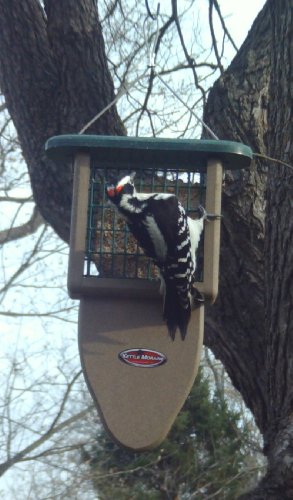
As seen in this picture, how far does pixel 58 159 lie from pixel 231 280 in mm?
1116

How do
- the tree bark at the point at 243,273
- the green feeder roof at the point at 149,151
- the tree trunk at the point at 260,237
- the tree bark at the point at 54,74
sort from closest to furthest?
the green feeder roof at the point at 149,151, the tree trunk at the point at 260,237, the tree bark at the point at 243,273, the tree bark at the point at 54,74

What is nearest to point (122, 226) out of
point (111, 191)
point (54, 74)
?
point (111, 191)

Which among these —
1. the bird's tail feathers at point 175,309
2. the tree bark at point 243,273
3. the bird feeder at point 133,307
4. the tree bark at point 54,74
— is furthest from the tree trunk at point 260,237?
the tree bark at point 54,74

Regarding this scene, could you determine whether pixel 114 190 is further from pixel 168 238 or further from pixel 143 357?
pixel 143 357

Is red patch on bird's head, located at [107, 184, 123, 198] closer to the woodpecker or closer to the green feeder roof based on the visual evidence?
the woodpecker

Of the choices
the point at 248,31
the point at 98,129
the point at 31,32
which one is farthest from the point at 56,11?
the point at 248,31

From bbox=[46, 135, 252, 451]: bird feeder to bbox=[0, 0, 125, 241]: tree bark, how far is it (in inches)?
46.5

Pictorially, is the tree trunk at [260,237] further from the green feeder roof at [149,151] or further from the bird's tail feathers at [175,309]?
the bird's tail feathers at [175,309]

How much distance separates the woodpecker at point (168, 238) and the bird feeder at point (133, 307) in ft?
0.21

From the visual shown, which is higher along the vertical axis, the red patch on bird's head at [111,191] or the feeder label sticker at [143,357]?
the red patch on bird's head at [111,191]

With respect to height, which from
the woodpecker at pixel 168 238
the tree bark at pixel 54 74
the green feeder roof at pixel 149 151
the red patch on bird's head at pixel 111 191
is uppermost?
the tree bark at pixel 54 74

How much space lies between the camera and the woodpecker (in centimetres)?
304

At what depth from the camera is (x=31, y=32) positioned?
457 cm

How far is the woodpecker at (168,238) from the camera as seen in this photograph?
3.04 metres
